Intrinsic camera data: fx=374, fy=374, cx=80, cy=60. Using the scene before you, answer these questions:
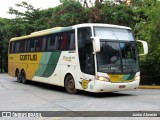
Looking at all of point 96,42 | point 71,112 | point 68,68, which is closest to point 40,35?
point 68,68

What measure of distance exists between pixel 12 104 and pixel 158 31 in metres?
12.3

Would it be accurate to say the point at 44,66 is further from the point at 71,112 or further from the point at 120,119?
the point at 120,119

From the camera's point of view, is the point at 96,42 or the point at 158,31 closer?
the point at 96,42

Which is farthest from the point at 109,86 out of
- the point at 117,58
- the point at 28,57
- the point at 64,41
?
the point at 28,57

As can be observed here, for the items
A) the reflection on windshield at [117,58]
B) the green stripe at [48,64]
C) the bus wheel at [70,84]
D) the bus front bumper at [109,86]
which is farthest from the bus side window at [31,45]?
the bus front bumper at [109,86]

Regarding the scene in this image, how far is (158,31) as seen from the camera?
23.2 metres

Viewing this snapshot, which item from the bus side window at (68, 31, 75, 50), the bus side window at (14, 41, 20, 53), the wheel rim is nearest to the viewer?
the bus side window at (68, 31, 75, 50)

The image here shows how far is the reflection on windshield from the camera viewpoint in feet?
51.6

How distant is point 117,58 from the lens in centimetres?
1600

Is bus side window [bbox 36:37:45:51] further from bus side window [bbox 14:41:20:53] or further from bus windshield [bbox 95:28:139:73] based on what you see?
bus windshield [bbox 95:28:139:73]

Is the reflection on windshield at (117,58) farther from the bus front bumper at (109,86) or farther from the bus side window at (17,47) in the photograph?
the bus side window at (17,47)

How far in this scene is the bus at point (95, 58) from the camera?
618 inches

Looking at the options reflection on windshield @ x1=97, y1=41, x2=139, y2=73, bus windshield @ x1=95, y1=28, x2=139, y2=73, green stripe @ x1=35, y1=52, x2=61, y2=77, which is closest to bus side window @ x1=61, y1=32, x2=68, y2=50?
green stripe @ x1=35, y1=52, x2=61, y2=77

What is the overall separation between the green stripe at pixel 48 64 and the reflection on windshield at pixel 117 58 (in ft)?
11.6
